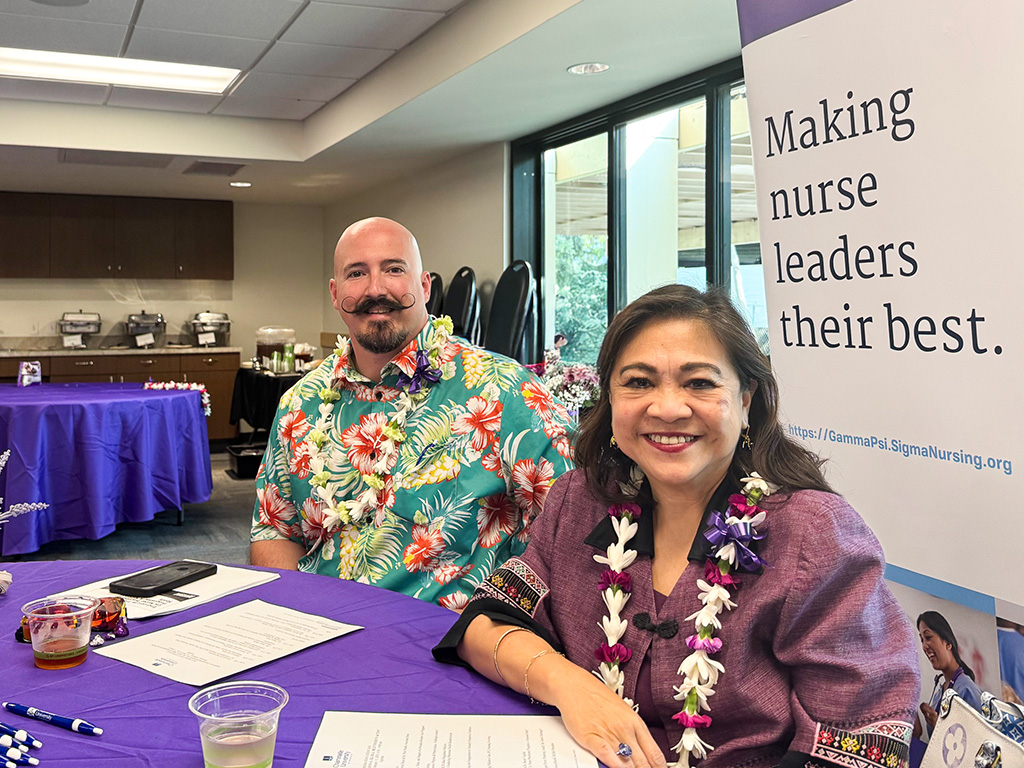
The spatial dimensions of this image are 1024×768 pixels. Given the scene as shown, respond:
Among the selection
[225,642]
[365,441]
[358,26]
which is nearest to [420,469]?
[365,441]

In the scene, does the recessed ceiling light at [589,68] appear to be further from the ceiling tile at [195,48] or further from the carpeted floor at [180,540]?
the carpeted floor at [180,540]

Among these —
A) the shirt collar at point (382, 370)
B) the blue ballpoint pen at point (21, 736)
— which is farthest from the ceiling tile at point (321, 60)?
the blue ballpoint pen at point (21, 736)

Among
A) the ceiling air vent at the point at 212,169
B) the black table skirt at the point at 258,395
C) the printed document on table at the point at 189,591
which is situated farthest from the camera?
the black table skirt at the point at 258,395

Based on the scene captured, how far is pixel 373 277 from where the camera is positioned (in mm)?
2238

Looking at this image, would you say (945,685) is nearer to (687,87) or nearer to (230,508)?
(687,87)

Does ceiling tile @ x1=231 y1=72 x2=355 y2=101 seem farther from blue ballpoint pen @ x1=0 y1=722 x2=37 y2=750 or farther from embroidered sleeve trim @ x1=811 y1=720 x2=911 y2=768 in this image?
embroidered sleeve trim @ x1=811 y1=720 x2=911 y2=768

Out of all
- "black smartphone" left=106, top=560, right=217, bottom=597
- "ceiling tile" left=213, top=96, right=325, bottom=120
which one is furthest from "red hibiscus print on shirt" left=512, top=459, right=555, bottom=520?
"ceiling tile" left=213, top=96, right=325, bottom=120

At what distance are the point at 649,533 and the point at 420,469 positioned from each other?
0.81 metres

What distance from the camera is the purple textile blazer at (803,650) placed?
3.71 feet

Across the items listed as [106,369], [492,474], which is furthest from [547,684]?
[106,369]

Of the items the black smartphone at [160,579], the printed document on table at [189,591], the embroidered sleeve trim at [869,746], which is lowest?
the embroidered sleeve trim at [869,746]

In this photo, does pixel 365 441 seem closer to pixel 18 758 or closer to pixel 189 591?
pixel 189 591

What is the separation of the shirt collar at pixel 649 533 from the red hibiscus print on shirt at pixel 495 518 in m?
0.62

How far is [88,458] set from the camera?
4.80 metres
